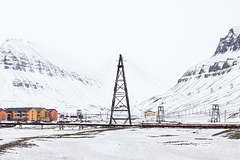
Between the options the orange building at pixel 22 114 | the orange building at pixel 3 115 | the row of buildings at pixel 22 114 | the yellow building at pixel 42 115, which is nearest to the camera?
the orange building at pixel 3 115

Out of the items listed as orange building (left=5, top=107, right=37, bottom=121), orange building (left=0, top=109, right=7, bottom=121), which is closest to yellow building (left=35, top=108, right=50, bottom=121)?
orange building (left=5, top=107, right=37, bottom=121)

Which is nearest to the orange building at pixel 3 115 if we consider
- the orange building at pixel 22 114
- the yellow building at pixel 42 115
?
the orange building at pixel 22 114

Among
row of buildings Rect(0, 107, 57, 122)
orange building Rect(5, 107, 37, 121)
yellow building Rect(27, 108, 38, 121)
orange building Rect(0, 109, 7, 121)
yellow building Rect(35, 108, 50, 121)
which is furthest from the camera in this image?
yellow building Rect(35, 108, 50, 121)

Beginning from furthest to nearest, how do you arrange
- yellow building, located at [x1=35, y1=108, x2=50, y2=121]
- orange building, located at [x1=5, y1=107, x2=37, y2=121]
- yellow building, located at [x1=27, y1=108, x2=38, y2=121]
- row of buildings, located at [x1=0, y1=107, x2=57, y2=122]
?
yellow building, located at [x1=35, y1=108, x2=50, y2=121]
yellow building, located at [x1=27, y1=108, x2=38, y2=121]
orange building, located at [x1=5, y1=107, x2=37, y2=121]
row of buildings, located at [x1=0, y1=107, x2=57, y2=122]

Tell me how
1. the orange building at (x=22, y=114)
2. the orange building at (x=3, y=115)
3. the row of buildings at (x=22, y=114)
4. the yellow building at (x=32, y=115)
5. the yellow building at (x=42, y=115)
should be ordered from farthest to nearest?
the yellow building at (x=42, y=115)
the yellow building at (x=32, y=115)
the orange building at (x=22, y=114)
the row of buildings at (x=22, y=114)
the orange building at (x=3, y=115)

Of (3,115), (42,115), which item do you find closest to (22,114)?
(3,115)

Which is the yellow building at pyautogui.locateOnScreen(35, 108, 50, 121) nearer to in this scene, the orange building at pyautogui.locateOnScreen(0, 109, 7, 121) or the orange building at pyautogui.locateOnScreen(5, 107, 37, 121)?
the orange building at pyautogui.locateOnScreen(5, 107, 37, 121)

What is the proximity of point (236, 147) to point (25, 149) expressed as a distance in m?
25.3

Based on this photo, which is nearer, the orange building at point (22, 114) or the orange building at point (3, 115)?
the orange building at point (3, 115)

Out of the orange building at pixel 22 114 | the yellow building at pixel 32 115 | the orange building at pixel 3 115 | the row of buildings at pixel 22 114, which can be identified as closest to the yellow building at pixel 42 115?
the row of buildings at pixel 22 114

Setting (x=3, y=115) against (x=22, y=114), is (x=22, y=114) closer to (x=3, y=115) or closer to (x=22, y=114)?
(x=22, y=114)

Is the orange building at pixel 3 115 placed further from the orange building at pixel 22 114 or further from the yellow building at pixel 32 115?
the yellow building at pixel 32 115

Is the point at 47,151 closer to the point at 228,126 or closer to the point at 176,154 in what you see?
the point at 176,154

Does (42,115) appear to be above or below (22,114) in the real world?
below
